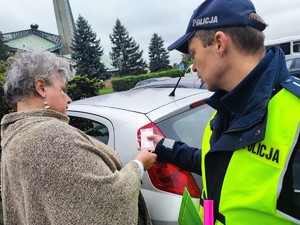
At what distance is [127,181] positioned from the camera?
1.44m

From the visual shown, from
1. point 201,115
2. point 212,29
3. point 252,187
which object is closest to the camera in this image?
point 252,187

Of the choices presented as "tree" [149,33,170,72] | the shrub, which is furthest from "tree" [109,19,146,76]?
the shrub

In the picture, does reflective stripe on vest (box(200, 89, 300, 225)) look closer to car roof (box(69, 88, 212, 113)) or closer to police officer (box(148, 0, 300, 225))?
police officer (box(148, 0, 300, 225))

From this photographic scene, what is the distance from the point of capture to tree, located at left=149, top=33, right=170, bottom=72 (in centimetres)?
5009

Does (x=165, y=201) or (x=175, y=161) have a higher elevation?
(x=175, y=161)

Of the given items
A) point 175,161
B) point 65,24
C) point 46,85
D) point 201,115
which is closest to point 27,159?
point 46,85

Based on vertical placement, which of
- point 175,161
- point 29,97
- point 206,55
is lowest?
point 175,161

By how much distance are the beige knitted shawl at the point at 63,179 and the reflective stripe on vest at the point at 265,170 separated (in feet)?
1.61

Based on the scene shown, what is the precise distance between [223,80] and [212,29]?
0.22m

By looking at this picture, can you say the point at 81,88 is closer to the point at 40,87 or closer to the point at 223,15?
the point at 40,87

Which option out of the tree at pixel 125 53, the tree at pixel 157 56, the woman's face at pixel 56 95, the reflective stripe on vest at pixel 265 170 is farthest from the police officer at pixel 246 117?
the tree at pixel 157 56

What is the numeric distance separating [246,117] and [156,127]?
2.68ft

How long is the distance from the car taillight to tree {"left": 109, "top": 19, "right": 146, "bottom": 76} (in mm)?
45725

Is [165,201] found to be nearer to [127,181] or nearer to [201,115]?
[127,181]
